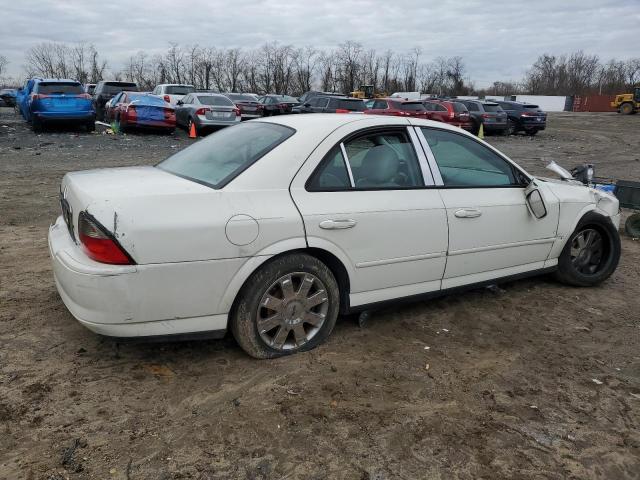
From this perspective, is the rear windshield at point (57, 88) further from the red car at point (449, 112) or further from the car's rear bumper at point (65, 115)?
the red car at point (449, 112)

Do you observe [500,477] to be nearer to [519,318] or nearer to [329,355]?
[329,355]

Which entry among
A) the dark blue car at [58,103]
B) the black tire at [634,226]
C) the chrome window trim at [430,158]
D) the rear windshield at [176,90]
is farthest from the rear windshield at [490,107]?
the chrome window trim at [430,158]

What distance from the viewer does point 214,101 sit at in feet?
58.9

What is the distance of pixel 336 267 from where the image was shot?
11.3 ft

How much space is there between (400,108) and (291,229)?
62.8ft

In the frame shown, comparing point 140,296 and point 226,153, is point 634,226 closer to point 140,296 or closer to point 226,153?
point 226,153

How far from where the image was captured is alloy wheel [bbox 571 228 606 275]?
4898 millimetres

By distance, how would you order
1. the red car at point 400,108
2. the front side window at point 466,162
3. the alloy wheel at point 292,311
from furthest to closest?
the red car at point 400,108, the front side window at point 466,162, the alloy wheel at point 292,311

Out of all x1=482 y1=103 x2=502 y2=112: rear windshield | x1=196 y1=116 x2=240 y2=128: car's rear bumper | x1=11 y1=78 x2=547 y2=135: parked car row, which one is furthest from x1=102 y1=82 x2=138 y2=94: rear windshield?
x1=482 y1=103 x2=502 y2=112: rear windshield

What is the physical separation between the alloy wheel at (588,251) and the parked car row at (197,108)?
8.30 meters

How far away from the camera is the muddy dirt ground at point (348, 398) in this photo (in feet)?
8.15

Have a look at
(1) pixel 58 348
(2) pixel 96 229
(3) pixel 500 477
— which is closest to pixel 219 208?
(2) pixel 96 229

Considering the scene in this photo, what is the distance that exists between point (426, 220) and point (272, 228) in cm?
116

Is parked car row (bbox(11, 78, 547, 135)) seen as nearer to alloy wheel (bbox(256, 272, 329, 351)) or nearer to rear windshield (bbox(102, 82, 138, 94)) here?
rear windshield (bbox(102, 82, 138, 94))
